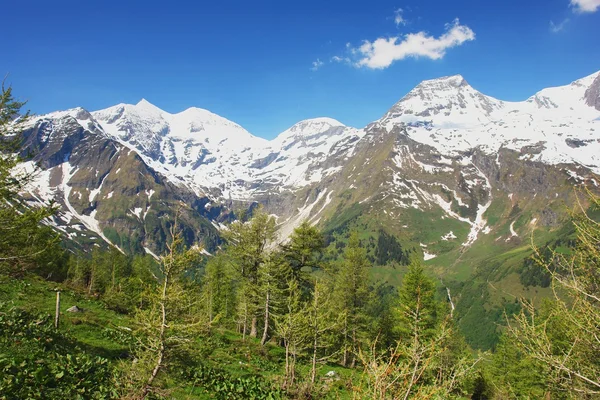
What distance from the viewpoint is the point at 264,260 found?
35.2 meters

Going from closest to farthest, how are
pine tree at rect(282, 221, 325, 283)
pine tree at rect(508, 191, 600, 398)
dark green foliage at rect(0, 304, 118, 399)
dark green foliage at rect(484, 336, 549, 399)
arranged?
pine tree at rect(508, 191, 600, 398) → dark green foliage at rect(0, 304, 118, 399) → pine tree at rect(282, 221, 325, 283) → dark green foliage at rect(484, 336, 549, 399)

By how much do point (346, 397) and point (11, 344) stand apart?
1975 cm

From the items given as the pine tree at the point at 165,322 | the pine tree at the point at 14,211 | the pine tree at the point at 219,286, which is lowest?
the pine tree at the point at 219,286

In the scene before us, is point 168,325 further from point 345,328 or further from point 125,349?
point 345,328

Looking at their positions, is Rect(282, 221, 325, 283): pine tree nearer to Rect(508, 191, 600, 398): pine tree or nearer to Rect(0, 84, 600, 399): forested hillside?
Rect(0, 84, 600, 399): forested hillside

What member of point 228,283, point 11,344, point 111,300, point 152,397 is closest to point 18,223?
point 11,344

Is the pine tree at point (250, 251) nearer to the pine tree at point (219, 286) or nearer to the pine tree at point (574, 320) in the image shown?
the pine tree at point (219, 286)

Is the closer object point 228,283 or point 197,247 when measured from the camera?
point 197,247

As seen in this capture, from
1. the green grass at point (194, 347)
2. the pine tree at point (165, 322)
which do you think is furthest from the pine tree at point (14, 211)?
the pine tree at point (165, 322)

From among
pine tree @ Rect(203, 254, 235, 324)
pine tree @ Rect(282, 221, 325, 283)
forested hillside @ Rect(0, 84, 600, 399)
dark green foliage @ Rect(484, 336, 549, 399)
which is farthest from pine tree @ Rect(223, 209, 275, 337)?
dark green foliage @ Rect(484, 336, 549, 399)

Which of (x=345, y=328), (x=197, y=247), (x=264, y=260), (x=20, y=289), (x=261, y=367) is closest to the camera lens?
(x=197, y=247)

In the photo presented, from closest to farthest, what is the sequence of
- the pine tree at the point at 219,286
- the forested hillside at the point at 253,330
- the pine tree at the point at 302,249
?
1. the forested hillside at the point at 253,330
2. the pine tree at the point at 302,249
3. the pine tree at the point at 219,286

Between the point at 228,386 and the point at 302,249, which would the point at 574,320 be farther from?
the point at 302,249

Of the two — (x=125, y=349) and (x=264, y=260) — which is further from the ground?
(x=264, y=260)
